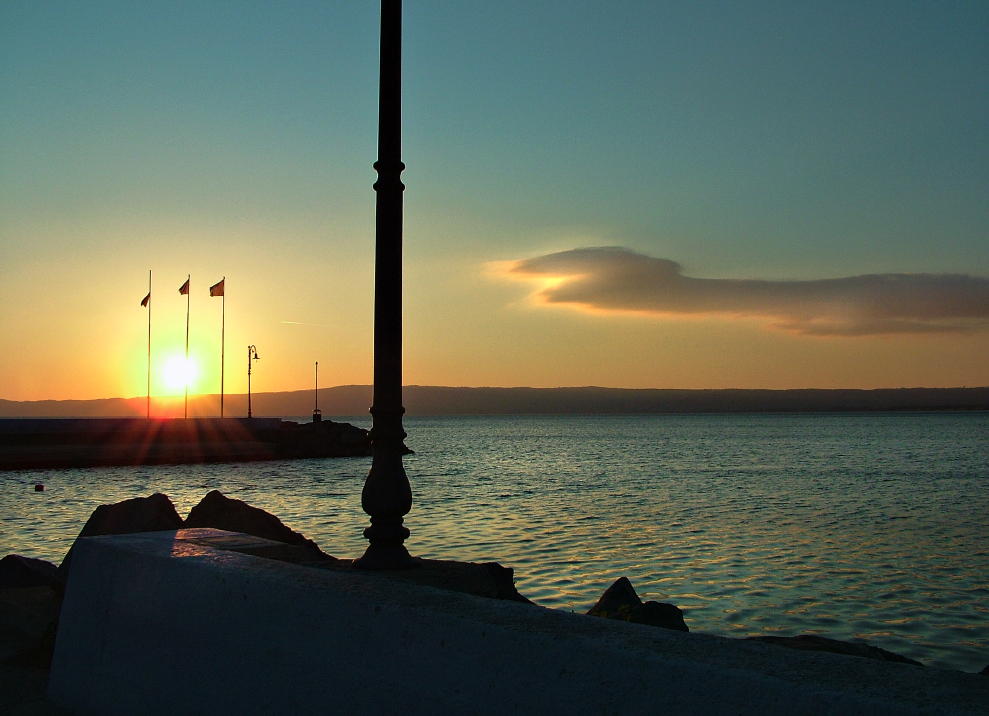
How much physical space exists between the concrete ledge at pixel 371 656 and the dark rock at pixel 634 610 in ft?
15.6

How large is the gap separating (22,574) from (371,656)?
900 cm

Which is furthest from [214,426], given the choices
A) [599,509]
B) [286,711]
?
[286,711]

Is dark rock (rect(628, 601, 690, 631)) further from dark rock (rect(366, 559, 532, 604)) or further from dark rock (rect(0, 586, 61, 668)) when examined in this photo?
dark rock (rect(0, 586, 61, 668))

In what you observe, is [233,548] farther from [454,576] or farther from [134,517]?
[134,517]

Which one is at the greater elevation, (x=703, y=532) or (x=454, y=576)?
(x=454, y=576)

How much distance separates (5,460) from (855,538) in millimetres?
55048

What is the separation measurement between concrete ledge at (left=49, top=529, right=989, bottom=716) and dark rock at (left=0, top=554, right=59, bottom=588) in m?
5.41

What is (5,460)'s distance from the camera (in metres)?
57.0

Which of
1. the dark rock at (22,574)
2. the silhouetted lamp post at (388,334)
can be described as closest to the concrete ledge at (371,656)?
the silhouetted lamp post at (388,334)

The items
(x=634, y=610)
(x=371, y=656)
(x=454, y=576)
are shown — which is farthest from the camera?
(x=634, y=610)

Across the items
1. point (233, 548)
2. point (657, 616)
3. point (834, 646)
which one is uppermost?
point (233, 548)

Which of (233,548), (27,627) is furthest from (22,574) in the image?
(233,548)

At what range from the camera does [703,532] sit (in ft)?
81.4

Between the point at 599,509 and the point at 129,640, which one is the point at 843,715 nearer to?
the point at 129,640
